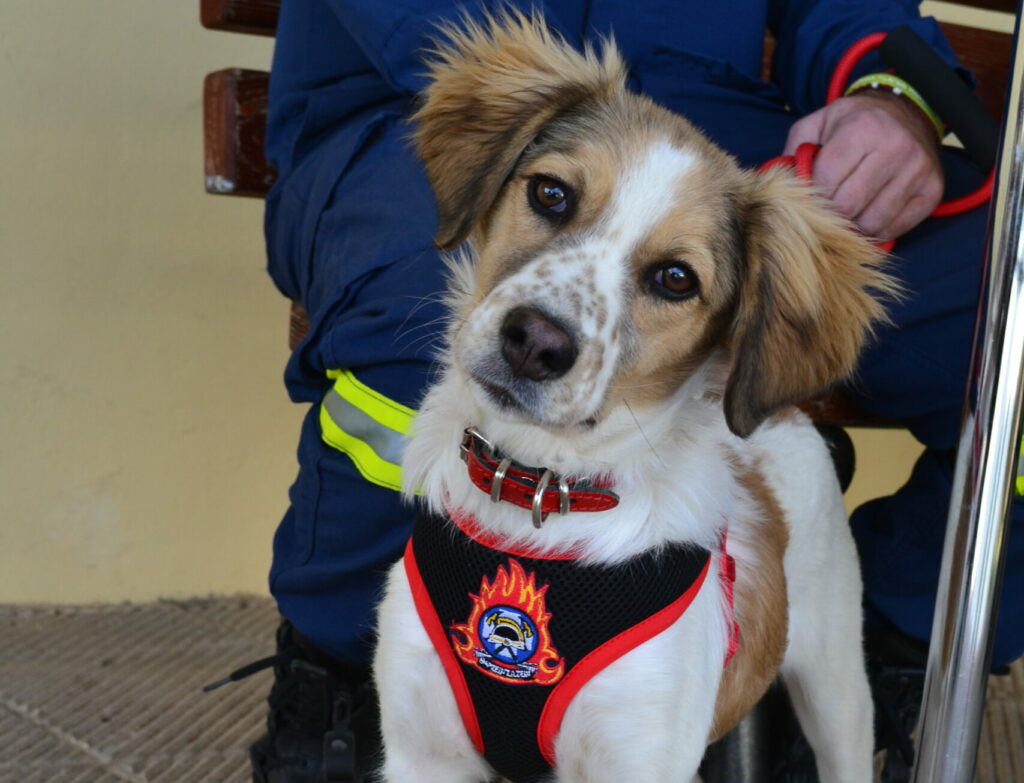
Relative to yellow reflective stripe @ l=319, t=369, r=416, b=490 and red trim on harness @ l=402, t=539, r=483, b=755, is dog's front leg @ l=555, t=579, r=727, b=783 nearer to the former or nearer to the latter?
red trim on harness @ l=402, t=539, r=483, b=755

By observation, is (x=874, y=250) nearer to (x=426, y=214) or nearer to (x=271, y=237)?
(x=426, y=214)

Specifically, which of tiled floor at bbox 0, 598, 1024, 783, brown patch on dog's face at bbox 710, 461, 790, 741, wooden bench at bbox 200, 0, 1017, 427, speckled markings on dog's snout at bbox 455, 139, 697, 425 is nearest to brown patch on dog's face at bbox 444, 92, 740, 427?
speckled markings on dog's snout at bbox 455, 139, 697, 425

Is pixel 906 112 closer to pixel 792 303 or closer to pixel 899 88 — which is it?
pixel 899 88

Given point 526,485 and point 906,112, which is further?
point 906,112

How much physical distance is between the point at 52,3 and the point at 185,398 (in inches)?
→ 39.4

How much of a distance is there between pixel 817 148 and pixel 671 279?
493 millimetres

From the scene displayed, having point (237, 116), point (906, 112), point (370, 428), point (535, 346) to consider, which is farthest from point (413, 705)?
point (237, 116)

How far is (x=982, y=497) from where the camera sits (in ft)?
3.62

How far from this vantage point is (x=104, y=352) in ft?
9.08

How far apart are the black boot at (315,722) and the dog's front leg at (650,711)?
22.1 inches

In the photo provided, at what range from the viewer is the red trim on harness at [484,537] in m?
1.40

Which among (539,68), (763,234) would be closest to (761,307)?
(763,234)

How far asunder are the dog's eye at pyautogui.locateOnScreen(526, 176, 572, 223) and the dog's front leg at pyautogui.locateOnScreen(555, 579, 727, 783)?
0.53 m

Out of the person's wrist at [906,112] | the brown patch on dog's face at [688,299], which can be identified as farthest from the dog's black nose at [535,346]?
the person's wrist at [906,112]
